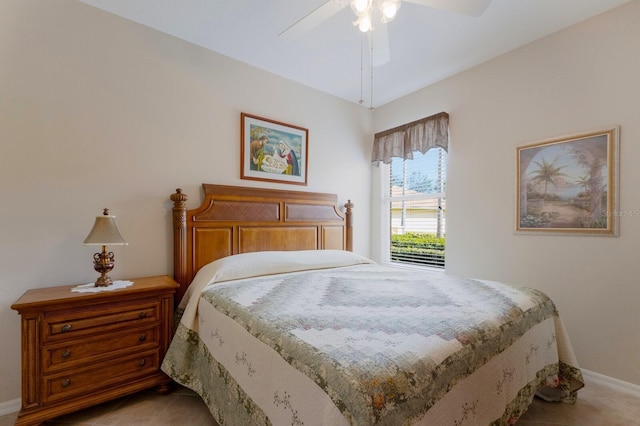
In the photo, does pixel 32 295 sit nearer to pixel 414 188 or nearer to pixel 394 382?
pixel 394 382

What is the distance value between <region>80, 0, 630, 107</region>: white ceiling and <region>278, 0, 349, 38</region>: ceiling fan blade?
9 cm

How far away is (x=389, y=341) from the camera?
1.09m

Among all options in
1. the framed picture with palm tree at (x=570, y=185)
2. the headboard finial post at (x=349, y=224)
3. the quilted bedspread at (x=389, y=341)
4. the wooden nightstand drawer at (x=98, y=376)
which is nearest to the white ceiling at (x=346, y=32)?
the framed picture with palm tree at (x=570, y=185)

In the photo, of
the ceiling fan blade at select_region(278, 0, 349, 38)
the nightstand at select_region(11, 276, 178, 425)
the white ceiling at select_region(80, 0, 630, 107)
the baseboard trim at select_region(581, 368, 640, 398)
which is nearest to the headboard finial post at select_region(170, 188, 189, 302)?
the nightstand at select_region(11, 276, 178, 425)

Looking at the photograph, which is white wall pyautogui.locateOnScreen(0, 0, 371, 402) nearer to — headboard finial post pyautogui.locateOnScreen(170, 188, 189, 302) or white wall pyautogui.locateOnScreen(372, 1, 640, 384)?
headboard finial post pyautogui.locateOnScreen(170, 188, 189, 302)

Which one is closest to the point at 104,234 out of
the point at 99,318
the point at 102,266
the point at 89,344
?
the point at 102,266

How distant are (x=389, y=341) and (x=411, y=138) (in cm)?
267

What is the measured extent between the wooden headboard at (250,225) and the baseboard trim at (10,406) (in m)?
1.06

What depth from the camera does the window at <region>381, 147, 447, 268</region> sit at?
324cm

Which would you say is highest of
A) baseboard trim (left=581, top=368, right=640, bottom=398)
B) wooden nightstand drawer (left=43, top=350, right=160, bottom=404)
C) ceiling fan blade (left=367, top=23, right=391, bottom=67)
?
ceiling fan blade (left=367, top=23, right=391, bottom=67)

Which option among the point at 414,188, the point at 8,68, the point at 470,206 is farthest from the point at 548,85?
the point at 8,68

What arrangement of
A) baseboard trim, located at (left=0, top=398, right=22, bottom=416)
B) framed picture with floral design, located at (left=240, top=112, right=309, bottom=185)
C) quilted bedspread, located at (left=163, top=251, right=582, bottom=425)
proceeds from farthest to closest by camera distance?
framed picture with floral design, located at (left=240, top=112, right=309, bottom=185) < baseboard trim, located at (left=0, top=398, right=22, bottom=416) < quilted bedspread, located at (left=163, top=251, right=582, bottom=425)

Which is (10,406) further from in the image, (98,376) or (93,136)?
(93,136)

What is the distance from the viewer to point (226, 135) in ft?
8.75
